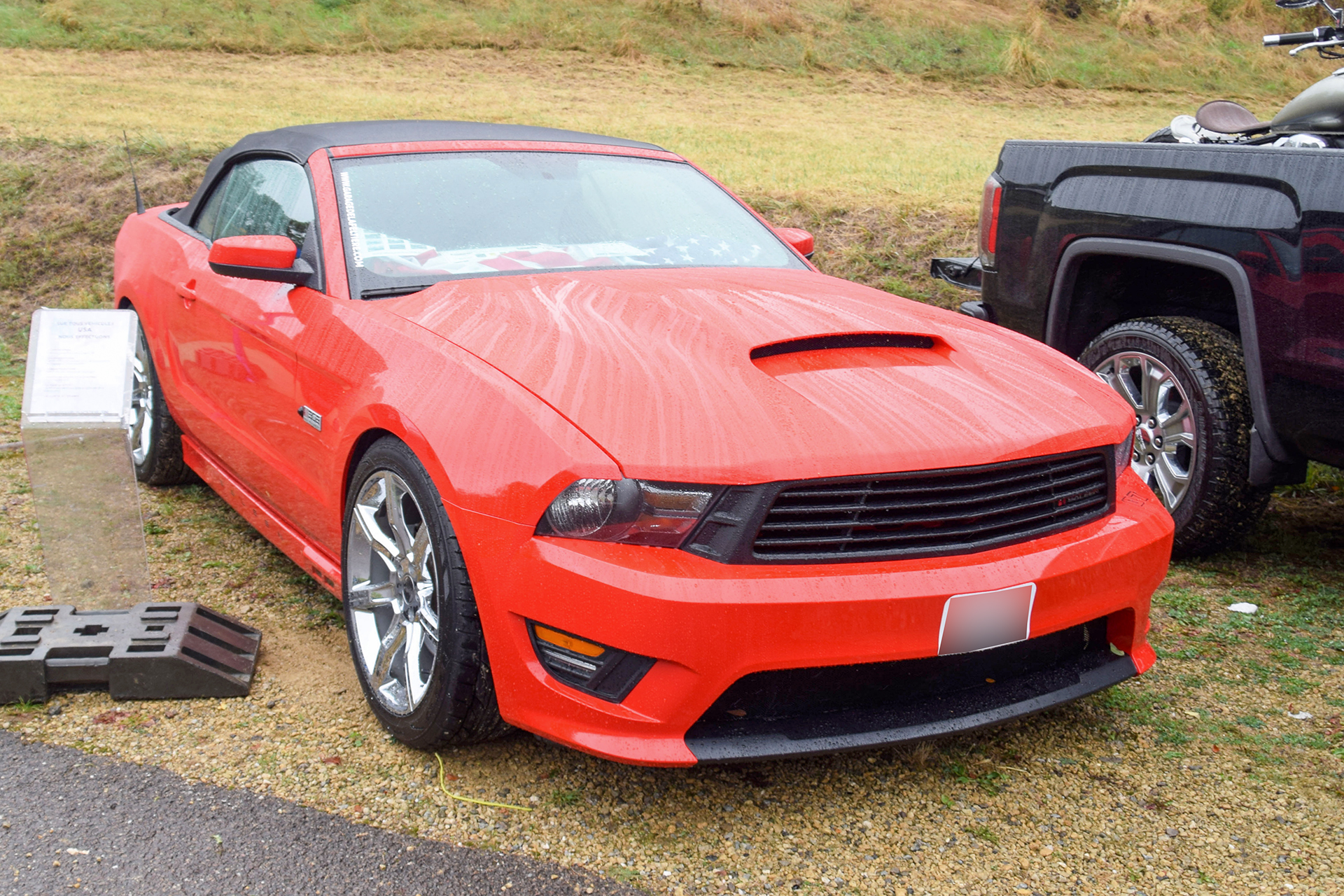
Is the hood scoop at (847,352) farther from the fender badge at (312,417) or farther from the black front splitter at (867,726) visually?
the fender badge at (312,417)

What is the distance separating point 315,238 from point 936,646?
213cm

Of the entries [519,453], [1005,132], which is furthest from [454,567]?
[1005,132]

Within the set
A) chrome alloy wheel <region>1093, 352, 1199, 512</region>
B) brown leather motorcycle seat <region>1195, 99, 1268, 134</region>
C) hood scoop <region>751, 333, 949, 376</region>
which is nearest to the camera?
hood scoop <region>751, 333, 949, 376</region>

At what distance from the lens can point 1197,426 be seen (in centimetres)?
386

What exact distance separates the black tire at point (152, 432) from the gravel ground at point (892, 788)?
1595mm

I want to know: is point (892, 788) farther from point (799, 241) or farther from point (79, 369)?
point (79, 369)

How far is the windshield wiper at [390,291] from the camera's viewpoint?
10.2 ft

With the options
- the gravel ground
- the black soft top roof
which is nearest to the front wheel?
the black soft top roof

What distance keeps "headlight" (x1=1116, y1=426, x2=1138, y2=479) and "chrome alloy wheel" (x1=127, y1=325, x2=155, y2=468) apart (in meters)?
3.62

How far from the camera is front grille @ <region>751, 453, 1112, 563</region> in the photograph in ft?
7.44

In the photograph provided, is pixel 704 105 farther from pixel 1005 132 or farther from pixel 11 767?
pixel 11 767

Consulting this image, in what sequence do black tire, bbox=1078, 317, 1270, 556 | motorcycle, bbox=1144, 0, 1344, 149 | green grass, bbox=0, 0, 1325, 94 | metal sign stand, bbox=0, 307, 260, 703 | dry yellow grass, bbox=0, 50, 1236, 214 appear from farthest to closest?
green grass, bbox=0, 0, 1325, 94
dry yellow grass, bbox=0, 50, 1236, 214
motorcycle, bbox=1144, 0, 1344, 149
black tire, bbox=1078, 317, 1270, 556
metal sign stand, bbox=0, 307, 260, 703

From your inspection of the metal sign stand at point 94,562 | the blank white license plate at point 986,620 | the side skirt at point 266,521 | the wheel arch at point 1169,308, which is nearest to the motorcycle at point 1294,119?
the wheel arch at point 1169,308

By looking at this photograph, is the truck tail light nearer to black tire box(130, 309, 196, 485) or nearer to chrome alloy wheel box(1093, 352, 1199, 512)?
chrome alloy wheel box(1093, 352, 1199, 512)
